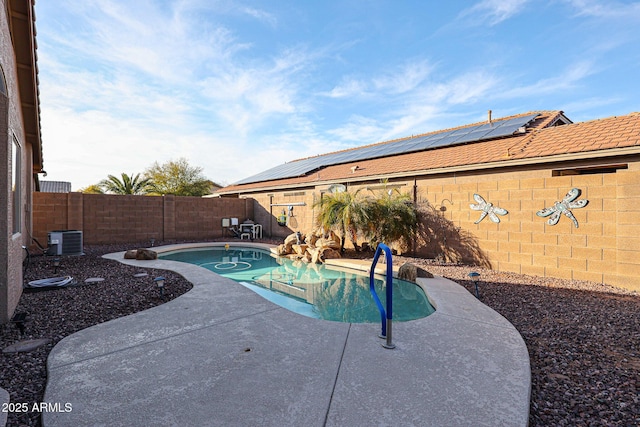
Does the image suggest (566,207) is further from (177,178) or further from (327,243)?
(177,178)

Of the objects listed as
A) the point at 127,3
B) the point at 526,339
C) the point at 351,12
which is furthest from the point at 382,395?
the point at 351,12

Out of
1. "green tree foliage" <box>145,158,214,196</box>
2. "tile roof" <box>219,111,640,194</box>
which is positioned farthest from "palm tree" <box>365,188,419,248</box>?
"green tree foliage" <box>145,158,214,196</box>

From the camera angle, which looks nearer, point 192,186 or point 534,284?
point 534,284

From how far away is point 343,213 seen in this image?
31.8ft

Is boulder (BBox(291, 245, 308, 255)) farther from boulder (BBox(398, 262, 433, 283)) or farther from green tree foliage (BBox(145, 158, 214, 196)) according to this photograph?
green tree foliage (BBox(145, 158, 214, 196))

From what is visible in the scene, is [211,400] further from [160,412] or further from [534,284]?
[534,284]

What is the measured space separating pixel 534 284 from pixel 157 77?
39.4 feet

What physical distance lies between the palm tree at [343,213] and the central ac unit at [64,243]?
740 cm

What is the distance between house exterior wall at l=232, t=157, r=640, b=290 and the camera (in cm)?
612

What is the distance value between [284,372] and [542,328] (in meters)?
3.55

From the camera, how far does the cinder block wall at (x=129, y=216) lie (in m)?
11.3

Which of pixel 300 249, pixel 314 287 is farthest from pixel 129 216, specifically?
pixel 314 287

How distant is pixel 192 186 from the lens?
30.0m

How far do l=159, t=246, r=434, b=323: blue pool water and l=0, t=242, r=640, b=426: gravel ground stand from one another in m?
1.39
